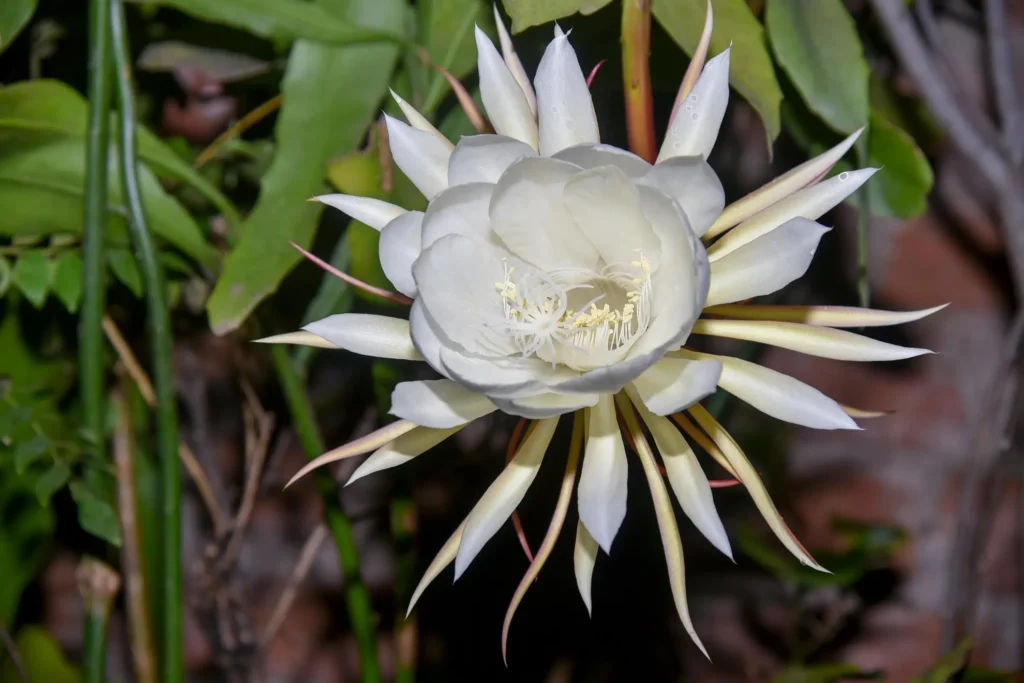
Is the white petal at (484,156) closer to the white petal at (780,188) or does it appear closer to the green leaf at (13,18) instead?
the white petal at (780,188)

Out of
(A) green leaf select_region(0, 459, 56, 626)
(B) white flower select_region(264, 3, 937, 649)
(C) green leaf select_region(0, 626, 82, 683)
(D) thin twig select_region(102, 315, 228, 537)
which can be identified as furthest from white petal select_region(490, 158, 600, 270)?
(C) green leaf select_region(0, 626, 82, 683)

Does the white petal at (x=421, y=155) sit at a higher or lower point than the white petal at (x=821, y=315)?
higher

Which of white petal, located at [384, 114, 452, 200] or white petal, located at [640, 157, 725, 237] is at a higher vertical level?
white petal, located at [384, 114, 452, 200]

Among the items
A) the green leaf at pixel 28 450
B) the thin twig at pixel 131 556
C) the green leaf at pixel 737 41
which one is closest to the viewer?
the green leaf at pixel 737 41

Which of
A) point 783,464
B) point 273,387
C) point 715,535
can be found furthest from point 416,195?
point 783,464

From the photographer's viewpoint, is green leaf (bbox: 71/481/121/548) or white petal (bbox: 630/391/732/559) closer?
white petal (bbox: 630/391/732/559)

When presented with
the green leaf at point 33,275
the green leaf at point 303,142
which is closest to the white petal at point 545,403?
the green leaf at point 303,142

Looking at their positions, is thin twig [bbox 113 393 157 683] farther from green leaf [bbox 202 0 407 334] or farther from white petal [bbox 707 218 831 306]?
white petal [bbox 707 218 831 306]

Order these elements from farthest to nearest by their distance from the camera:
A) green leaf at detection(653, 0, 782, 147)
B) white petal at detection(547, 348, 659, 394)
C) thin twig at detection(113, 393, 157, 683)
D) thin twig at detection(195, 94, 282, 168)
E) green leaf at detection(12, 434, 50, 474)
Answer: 1. thin twig at detection(113, 393, 157, 683)
2. thin twig at detection(195, 94, 282, 168)
3. green leaf at detection(12, 434, 50, 474)
4. green leaf at detection(653, 0, 782, 147)
5. white petal at detection(547, 348, 659, 394)

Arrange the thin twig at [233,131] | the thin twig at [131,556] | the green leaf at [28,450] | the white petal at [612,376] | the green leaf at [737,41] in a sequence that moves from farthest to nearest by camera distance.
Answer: the thin twig at [131,556] → the thin twig at [233,131] → the green leaf at [28,450] → the green leaf at [737,41] → the white petal at [612,376]
